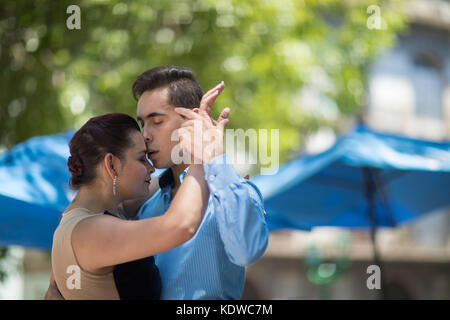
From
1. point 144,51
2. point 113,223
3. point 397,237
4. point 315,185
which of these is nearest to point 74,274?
point 113,223

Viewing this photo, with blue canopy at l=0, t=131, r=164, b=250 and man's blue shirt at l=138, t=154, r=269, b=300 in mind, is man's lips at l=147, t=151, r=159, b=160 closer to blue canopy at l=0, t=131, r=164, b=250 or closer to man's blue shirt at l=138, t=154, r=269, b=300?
man's blue shirt at l=138, t=154, r=269, b=300

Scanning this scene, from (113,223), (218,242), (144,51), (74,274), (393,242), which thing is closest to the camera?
(113,223)

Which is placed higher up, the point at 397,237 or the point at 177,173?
the point at 397,237

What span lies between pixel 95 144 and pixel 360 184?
4436 millimetres

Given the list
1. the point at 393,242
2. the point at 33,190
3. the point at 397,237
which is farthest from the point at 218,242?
the point at 397,237

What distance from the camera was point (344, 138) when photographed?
17.3 feet

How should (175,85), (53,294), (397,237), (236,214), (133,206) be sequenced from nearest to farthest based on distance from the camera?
(236,214), (53,294), (175,85), (133,206), (397,237)

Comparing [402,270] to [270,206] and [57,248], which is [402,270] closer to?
[270,206]

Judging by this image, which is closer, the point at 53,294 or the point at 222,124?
the point at 222,124

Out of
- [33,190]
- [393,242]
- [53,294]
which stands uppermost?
[393,242]

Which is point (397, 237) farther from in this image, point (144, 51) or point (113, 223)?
point (113, 223)

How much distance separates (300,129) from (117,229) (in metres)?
10.1

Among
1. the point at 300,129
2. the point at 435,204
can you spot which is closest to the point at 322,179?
the point at 435,204

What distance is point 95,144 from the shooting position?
238 cm
